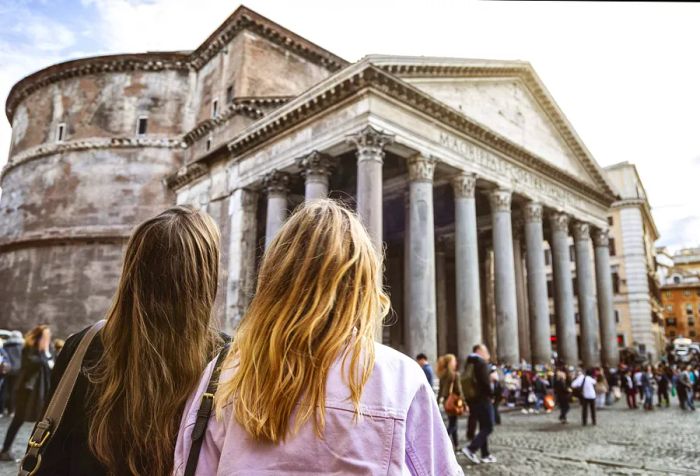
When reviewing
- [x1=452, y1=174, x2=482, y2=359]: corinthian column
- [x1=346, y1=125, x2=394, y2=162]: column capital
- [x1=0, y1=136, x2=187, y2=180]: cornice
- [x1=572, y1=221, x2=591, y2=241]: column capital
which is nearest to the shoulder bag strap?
[x1=346, y1=125, x2=394, y2=162]: column capital

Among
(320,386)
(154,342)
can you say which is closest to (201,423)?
(320,386)

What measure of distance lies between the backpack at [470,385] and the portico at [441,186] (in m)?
4.60

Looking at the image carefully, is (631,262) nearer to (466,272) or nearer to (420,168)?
(466,272)

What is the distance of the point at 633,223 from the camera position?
2928 centimetres

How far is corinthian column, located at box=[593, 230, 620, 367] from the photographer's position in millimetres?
19562

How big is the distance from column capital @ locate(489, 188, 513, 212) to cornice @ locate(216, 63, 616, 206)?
4.27ft

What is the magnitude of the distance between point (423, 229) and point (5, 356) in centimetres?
938

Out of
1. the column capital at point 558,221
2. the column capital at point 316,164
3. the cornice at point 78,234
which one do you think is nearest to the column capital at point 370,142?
the column capital at point 316,164

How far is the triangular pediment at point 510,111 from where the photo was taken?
585 inches

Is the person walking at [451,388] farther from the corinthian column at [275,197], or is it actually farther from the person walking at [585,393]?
the corinthian column at [275,197]

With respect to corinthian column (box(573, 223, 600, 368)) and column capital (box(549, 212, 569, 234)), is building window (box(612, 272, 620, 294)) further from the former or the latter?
column capital (box(549, 212, 569, 234))

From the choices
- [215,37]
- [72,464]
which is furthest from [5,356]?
[215,37]

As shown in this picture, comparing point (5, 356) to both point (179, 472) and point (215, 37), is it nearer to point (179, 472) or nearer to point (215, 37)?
point (179, 472)

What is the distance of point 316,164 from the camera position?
13938 millimetres
